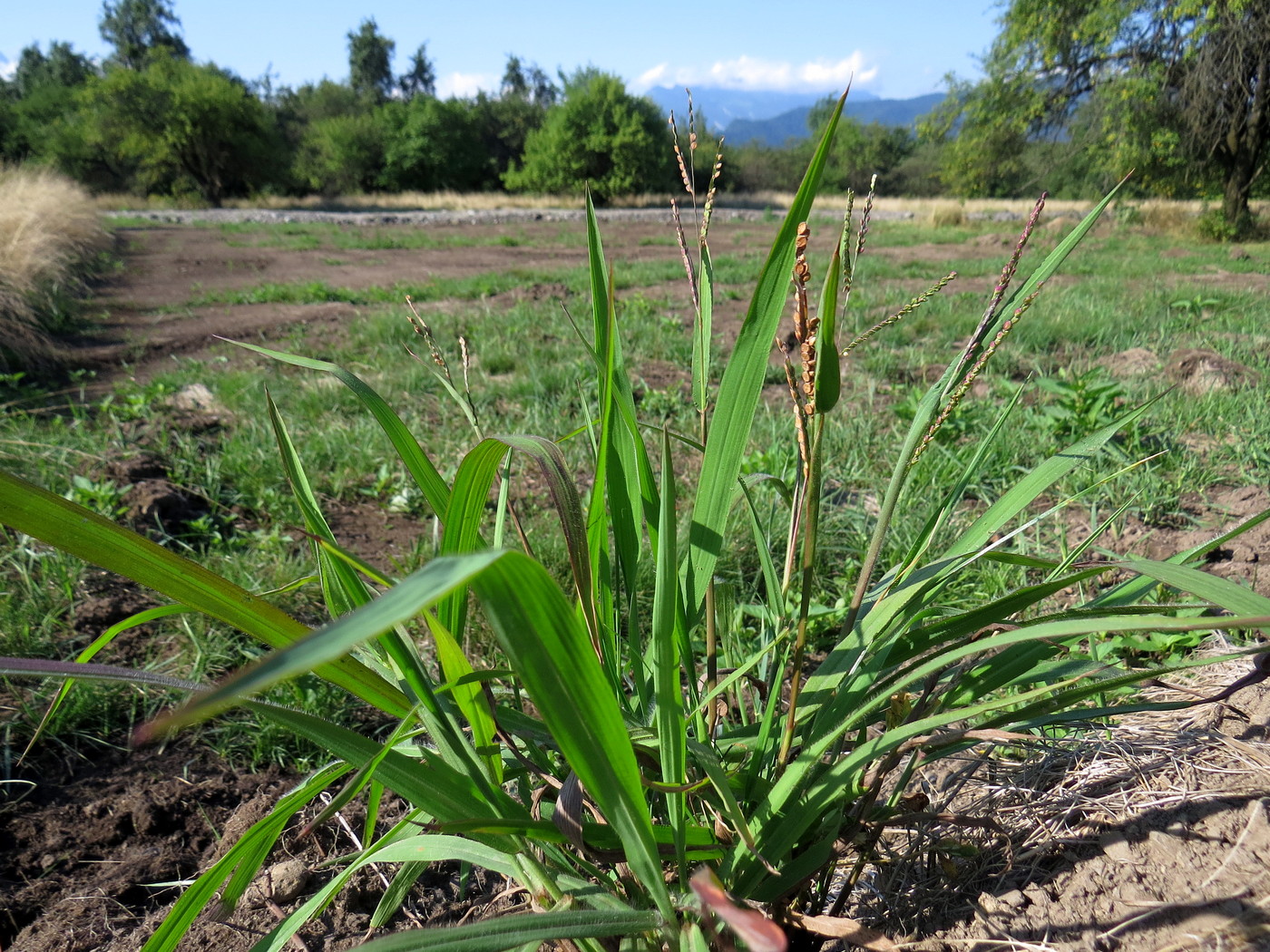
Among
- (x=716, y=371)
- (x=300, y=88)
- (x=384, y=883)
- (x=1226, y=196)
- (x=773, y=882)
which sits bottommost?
(x=384, y=883)

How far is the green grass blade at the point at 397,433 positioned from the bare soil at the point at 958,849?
1.95 feet

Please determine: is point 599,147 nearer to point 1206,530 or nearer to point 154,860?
point 1206,530

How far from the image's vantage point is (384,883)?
1098 millimetres

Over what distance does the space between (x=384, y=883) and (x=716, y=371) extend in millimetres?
2673

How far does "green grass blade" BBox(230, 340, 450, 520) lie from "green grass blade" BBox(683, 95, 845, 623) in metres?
0.27

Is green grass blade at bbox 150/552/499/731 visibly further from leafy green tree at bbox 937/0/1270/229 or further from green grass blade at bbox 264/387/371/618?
leafy green tree at bbox 937/0/1270/229

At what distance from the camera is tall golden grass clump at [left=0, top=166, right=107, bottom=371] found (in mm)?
3918

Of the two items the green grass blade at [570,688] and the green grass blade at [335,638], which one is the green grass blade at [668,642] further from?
the green grass blade at [335,638]

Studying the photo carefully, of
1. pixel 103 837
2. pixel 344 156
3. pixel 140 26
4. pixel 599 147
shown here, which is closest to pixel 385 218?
pixel 599 147

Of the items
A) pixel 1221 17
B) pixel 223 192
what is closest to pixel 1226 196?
pixel 1221 17

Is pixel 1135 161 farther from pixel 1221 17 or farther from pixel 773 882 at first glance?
pixel 773 882

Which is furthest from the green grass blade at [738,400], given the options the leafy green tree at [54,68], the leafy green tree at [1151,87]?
the leafy green tree at [54,68]

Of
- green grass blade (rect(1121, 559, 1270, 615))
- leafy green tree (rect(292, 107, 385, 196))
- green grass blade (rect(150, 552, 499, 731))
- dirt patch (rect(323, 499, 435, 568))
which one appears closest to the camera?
green grass blade (rect(150, 552, 499, 731))

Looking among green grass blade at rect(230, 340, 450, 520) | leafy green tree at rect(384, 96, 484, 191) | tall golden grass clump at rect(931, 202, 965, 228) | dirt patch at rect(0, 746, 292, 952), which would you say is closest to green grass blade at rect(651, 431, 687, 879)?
green grass blade at rect(230, 340, 450, 520)
